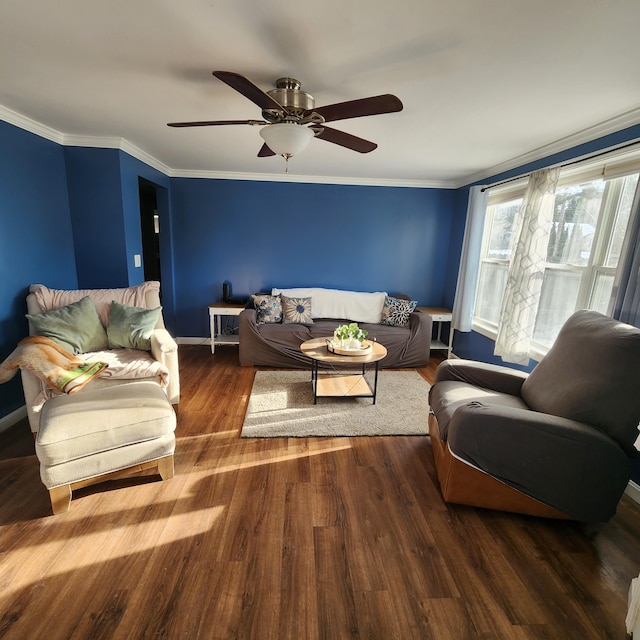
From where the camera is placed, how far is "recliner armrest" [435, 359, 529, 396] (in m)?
2.29

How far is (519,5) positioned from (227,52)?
1175 millimetres

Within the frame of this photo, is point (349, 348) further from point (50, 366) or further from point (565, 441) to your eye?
point (50, 366)

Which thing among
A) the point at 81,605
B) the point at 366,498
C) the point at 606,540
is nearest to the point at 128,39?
the point at 81,605

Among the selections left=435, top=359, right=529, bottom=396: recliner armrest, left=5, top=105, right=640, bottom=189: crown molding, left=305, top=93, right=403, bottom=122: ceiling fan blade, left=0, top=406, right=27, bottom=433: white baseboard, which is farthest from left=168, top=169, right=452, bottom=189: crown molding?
left=0, top=406, right=27, bottom=433: white baseboard

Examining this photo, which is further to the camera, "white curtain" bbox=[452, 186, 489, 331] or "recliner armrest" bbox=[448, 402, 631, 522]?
"white curtain" bbox=[452, 186, 489, 331]

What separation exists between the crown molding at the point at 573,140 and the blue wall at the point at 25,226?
4.13 m

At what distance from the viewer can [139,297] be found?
3076 mm

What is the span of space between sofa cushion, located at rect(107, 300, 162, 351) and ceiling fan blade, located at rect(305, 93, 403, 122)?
211 cm

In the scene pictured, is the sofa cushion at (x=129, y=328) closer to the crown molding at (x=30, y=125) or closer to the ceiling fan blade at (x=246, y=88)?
the crown molding at (x=30, y=125)

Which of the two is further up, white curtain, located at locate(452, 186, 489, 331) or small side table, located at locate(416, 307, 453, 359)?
white curtain, located at locate(452, 186, 489, 331)

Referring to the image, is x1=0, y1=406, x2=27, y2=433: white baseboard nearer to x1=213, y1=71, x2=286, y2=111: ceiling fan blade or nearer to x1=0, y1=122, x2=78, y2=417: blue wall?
x1=0, y1=122, x2=78, y2=417: blue wall

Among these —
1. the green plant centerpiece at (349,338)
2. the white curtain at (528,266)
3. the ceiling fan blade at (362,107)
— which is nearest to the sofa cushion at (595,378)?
the white curtain at (528,266)

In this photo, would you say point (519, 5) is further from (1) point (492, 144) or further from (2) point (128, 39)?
(1) point (492, 144)

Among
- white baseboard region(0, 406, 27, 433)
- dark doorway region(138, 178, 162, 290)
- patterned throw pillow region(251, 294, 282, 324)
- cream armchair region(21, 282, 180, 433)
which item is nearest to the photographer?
cream armchair region(21, 282, 180, 433)
